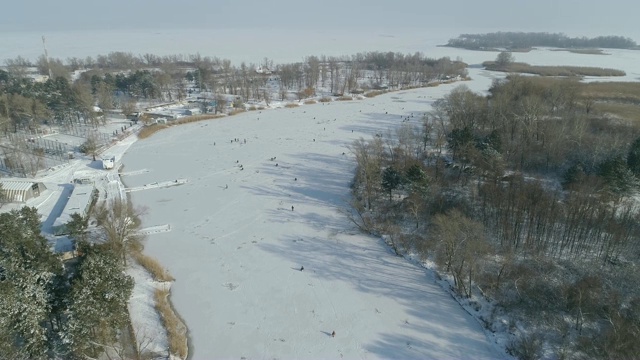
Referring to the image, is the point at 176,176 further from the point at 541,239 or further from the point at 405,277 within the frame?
the point at 541,239

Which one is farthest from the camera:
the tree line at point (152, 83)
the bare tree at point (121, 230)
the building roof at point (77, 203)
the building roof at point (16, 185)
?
the tree line at point (152, 83)

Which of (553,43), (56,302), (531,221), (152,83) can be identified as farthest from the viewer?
(553,43)

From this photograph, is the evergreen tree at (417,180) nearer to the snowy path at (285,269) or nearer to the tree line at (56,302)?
the snowy path at (285,269)

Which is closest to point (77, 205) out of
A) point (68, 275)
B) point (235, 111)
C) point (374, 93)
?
point (68, 275)

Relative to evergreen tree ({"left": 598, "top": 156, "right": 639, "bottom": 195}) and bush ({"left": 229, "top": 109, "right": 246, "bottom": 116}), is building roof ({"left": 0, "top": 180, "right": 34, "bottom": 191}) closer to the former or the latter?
bush ({"left": 229, "top": 109, "right": 246, "bottom": 116})

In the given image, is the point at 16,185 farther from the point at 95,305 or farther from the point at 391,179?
the point at 391,179

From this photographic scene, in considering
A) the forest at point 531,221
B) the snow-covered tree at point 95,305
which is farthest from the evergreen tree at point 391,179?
the snow-covered tree at point 95,305

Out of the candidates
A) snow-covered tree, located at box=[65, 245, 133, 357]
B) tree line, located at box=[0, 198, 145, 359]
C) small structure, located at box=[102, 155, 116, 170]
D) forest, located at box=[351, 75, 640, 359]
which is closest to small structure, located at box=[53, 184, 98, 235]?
small structure, located at box=[102, 155, 116, 170]
